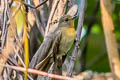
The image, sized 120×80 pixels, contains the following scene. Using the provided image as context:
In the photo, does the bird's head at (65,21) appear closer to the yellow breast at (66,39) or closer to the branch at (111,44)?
the yellow breast at (66,39)

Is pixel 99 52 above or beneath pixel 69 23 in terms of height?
beneath

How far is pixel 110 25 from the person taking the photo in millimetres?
2141

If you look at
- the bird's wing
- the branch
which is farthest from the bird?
the branch

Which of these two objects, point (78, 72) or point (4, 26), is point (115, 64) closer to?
point (4, 26)

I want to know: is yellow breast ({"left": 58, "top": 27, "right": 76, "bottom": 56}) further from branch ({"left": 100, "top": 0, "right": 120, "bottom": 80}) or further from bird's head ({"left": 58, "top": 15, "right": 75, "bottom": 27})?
branch ({"left": 100, "top": 0, "right": 120, "bottom": 80})

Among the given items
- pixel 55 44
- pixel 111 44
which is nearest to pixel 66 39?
pixel 55 44

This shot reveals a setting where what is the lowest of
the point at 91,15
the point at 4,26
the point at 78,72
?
the point at 78,72

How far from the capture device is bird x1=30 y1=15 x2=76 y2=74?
1.90 m

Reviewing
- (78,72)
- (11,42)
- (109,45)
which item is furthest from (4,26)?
(78,72)

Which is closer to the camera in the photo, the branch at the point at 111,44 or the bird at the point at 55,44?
the bird at the point at 55,44

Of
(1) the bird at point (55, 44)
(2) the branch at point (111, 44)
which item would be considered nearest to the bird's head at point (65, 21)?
(1) the bird at point (55, 44)

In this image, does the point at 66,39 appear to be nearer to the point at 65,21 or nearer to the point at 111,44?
the point at 65,21

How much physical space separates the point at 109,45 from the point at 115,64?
0.11m

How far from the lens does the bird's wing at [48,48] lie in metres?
1.90
